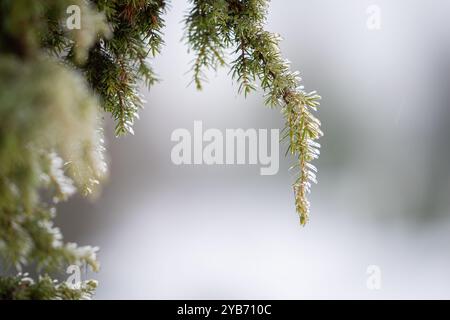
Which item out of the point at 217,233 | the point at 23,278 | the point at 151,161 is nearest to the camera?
the point at 23,278

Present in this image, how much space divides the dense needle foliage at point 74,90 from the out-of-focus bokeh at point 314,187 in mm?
2170

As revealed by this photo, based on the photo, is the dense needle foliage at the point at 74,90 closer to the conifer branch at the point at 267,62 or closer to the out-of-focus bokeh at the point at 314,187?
the conifer branch at the point at 267,62

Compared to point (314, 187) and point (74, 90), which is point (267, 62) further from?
point (314, 187)

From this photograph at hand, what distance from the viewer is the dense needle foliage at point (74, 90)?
0.96 ft

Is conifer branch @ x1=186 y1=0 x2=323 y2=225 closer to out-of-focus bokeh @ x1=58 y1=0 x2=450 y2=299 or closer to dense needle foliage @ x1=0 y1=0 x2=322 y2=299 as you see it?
dense needle foliage @ x1=0 y1=0 x2=322 y2=299

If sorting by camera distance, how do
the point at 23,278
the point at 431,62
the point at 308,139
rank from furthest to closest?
the point at 431,62, the point at 308,139, the point at 23,278

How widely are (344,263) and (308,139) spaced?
2645 millimetres

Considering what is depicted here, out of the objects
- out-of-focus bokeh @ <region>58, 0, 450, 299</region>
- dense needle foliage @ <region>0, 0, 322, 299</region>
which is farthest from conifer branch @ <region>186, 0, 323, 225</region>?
out-of-focus bokeh @ <region>58, 0, 450, 299</region>

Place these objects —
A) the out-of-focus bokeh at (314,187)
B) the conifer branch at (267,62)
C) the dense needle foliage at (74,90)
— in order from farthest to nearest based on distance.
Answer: the out-of-focus bokeh at (314,187) < the conifer branch at (267,62) < the dense needle foliage at (74,90)

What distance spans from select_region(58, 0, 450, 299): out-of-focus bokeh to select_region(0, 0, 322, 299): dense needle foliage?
2.17 meters

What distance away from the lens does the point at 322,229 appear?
333cm

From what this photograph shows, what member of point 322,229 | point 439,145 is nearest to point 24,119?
point 322,229

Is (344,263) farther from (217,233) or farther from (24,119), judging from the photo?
(24,119)

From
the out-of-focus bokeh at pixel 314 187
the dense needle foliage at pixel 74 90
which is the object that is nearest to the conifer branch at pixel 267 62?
the dense needle foliage at pixel 74 90
